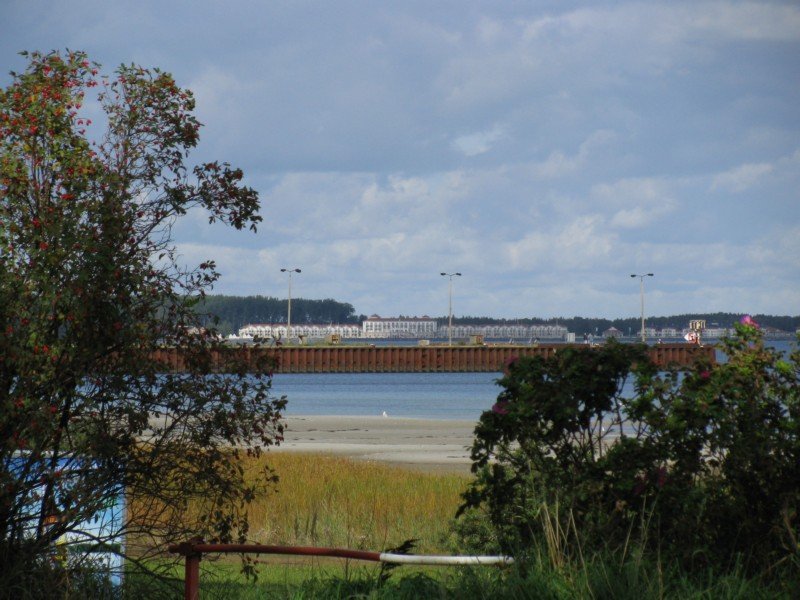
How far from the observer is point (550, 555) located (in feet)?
19.7

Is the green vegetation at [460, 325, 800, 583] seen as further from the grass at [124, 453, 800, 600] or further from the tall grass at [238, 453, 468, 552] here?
the tall grass at [238, 453, 468, 552]

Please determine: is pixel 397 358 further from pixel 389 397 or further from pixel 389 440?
pixel 389 440

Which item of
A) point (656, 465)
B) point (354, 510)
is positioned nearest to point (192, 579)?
point (656, 465)

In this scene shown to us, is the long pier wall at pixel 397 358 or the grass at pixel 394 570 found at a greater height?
the grass at pixel 394 570

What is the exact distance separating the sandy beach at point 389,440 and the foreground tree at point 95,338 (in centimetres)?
1168

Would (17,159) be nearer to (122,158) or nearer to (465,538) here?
(122,158)

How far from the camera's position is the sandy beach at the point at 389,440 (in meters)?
20.8

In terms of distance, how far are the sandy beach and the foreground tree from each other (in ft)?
38.3

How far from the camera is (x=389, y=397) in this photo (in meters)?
67.4

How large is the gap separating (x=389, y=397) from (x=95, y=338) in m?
61.6

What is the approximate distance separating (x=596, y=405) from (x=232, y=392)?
2347 mm

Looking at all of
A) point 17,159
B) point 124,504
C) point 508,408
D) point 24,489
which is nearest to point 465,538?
point 508,408

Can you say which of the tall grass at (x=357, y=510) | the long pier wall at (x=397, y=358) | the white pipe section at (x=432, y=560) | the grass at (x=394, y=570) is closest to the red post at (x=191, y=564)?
the grass at (x=394, y=570)

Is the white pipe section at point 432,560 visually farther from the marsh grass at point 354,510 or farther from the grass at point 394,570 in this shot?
the marsh grass at point 354,510
